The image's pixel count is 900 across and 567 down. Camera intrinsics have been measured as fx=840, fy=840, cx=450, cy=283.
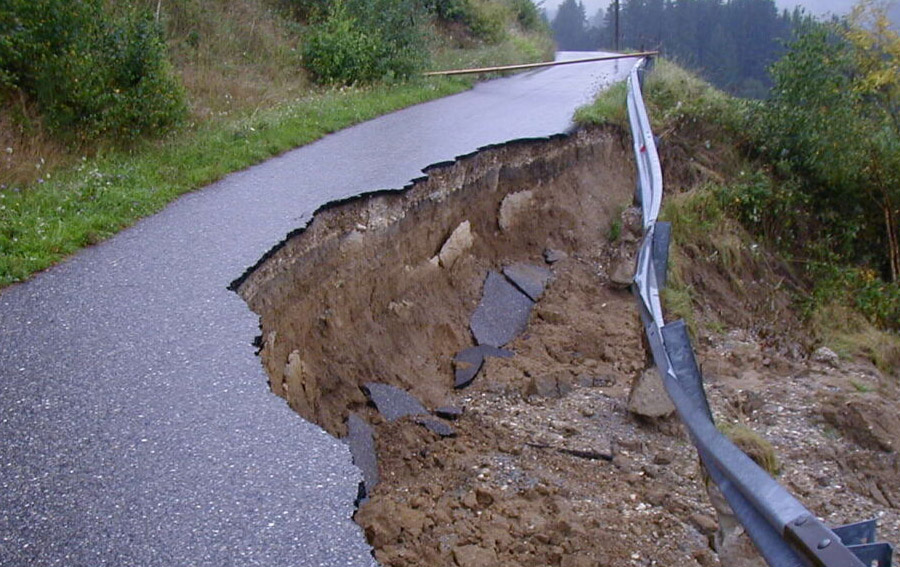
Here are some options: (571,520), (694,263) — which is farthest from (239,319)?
(694,263)

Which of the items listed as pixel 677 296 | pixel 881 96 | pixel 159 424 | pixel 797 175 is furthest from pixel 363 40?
pixel 159 424

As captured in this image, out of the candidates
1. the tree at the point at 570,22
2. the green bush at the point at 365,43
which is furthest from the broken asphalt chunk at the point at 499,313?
the tree at the point at 570,22

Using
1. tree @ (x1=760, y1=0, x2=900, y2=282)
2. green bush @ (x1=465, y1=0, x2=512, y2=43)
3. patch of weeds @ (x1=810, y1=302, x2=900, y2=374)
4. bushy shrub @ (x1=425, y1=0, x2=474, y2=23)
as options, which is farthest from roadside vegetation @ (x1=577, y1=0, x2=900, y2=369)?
bushy shrub @ (x1=425, y1=0, x2=474, y2=23)

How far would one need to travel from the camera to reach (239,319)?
489cm

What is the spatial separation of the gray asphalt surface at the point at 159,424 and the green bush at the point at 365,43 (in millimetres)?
7949

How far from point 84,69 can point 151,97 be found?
694 millimetres

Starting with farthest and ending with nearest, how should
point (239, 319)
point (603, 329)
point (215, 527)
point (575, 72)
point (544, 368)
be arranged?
point (575, 72) → point (603, 329) → point (544, 368) → point (239, 319) → point (215, 527)

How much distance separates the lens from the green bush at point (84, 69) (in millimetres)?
8273

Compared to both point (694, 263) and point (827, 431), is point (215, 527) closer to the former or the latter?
point (827, 431)

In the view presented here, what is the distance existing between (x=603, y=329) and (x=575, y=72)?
11.9 m

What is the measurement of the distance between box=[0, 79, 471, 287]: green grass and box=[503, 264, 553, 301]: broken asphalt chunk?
2858 millimetres

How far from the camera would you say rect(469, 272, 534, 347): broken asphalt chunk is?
7.75 metres

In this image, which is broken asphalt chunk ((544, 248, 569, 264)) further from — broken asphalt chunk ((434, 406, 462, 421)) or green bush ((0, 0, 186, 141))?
green bush ((0, 0, 186, 141))

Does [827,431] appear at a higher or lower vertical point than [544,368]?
lower
